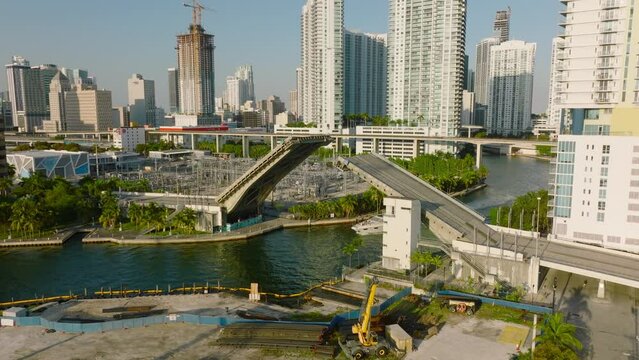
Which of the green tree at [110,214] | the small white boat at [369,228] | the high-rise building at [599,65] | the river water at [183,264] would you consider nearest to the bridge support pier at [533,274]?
the river water at [183,264]

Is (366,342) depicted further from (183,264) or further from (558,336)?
(183,264)

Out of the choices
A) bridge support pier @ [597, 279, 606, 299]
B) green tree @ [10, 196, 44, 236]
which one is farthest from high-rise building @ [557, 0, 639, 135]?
green tree @ [10, 196, 44, 236]

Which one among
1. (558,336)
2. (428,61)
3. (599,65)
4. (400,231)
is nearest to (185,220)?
(400,231)

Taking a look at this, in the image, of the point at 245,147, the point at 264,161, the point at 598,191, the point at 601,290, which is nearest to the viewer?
the point at 601,290

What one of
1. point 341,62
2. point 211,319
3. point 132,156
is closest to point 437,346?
point 211,319

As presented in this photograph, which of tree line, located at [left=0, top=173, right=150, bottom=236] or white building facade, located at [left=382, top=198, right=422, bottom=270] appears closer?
white building facade, located at [left=382, top=198, right=422, bottom=270]

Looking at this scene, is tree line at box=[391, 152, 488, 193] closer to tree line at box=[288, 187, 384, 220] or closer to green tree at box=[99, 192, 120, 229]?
tree line at box=[288, 187, 384, 220]
